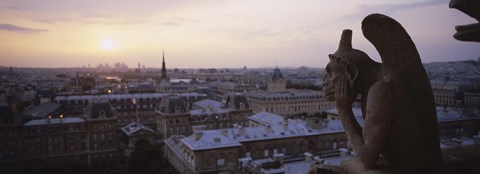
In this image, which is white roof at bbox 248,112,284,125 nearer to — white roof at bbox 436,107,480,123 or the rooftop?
white roof at bbox 436,107,480,123

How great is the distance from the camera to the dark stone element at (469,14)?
3.28 meters

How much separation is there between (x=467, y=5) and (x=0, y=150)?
49.0 metres

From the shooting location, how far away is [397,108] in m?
3.71

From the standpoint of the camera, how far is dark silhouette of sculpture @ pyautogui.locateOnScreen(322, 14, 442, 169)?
12.2 ft

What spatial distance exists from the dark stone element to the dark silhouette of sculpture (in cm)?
50

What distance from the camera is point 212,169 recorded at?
1247 inches

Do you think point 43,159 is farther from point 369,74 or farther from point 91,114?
point 369,74

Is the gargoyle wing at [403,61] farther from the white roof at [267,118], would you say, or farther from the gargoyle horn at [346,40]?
the white roof at [267,118]

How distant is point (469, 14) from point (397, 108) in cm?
109

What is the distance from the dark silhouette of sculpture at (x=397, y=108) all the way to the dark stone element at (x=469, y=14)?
19.6 inches

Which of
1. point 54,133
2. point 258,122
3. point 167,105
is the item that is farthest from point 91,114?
point 258,122

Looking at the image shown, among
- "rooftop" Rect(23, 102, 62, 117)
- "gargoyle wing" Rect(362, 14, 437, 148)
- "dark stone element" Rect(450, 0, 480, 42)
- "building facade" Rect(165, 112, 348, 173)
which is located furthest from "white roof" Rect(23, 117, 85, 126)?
"dark stone element" Rect(450, 0, 480, 42)

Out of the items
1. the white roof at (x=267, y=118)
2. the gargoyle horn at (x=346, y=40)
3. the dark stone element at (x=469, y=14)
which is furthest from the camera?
the white roof at (x=267, y=118)

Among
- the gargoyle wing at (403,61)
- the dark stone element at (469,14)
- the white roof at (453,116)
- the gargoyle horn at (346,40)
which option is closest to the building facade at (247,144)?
the white roof at (453,116)
